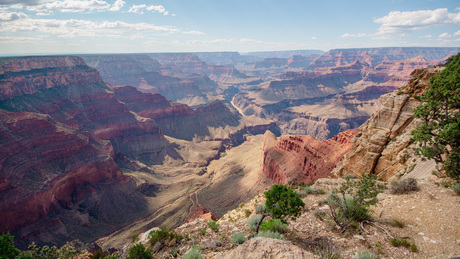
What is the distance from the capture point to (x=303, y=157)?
156 feet

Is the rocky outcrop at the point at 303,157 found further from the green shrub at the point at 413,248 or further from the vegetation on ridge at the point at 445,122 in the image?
the green shrub at the point at 413,248

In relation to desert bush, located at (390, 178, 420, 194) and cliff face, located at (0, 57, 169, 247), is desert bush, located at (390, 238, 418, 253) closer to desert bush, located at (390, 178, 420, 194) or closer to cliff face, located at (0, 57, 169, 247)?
desert bush, located at (390, 178, 420, 194)

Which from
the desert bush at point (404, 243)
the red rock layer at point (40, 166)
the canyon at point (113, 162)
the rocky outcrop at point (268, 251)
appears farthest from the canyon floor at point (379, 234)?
the red rock layer at point (40, 166)

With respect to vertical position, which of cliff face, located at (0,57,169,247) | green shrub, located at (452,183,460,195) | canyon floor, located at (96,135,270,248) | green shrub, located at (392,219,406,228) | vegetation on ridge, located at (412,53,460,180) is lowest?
canyon floor, located at (96,135,270,248)

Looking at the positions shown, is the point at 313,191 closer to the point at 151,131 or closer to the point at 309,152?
the point at 309,152

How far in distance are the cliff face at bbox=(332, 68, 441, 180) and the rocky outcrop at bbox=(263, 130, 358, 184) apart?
Result: 13.9 m

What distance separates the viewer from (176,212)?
51.5 meters

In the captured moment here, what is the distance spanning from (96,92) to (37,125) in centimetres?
4855

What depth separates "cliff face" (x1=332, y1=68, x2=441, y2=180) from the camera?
73.9ft

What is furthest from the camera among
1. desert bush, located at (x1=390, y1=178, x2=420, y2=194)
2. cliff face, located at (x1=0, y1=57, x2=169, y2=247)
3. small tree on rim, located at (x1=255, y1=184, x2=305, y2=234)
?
cliff face, located at (x1=0, y1=57, x2=169, y2=247)

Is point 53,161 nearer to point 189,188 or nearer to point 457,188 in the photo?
point 189,188

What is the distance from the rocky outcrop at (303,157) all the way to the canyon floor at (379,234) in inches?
1020

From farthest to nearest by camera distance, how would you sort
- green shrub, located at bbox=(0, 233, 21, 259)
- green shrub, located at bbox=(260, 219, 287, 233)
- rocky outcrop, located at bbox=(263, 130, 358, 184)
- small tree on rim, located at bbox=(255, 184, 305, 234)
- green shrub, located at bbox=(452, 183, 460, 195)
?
1. rocky outcrop, located at bbox=(263, 130, 358, 184)
2. green shrub, located at bbox=(0, 233, 21, 259)
3. small tree on rim, located at bbox=(255, 184, 305, 234)
4. green shrub, located at bbox=(452, 183, 460, 195)
5. green shrub, located at bbox=(260, 219, 287, 233)

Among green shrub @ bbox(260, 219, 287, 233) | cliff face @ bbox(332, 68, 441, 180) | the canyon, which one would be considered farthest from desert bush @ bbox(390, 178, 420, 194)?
green shrub @ bbox(260, 219, 287, 233)
